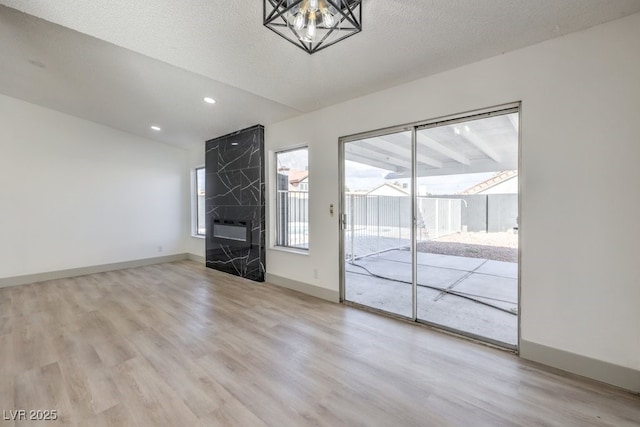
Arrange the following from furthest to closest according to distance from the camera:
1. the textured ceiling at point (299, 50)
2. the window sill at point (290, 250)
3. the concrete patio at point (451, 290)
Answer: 1. the window sill at point (290, 250)
2. the concrete patio at point (451, 290)
3. the textured ceiling at point (299, 50)

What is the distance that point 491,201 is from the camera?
8.53ft

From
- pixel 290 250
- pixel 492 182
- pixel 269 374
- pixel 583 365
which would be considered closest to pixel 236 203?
pixel 290 250

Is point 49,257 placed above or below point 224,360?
above

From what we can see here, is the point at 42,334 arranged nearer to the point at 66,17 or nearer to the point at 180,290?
the point at 180,290

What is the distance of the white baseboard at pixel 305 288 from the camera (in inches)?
136

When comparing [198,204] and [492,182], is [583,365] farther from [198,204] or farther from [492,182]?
[198,204]

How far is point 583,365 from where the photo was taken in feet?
6.31

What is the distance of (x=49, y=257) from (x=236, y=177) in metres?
3.33

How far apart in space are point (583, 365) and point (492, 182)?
155cm

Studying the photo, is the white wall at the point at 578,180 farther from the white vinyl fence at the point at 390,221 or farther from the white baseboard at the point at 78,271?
the white baseboard at the point at 78,271

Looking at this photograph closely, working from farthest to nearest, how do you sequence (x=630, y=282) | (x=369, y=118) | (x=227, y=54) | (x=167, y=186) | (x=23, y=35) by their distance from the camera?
(x=167, y=186) → (x=369, y=118) → (x=23, y=35) → (x=227, y=54) → (x=630, y=282)

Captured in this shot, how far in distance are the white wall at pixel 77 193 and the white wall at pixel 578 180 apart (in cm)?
580

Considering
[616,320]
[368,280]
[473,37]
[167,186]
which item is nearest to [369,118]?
[473,37]

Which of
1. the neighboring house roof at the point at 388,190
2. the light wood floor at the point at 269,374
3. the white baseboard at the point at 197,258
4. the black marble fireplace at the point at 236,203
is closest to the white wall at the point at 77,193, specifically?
the white baseboard at the point at 197,258
